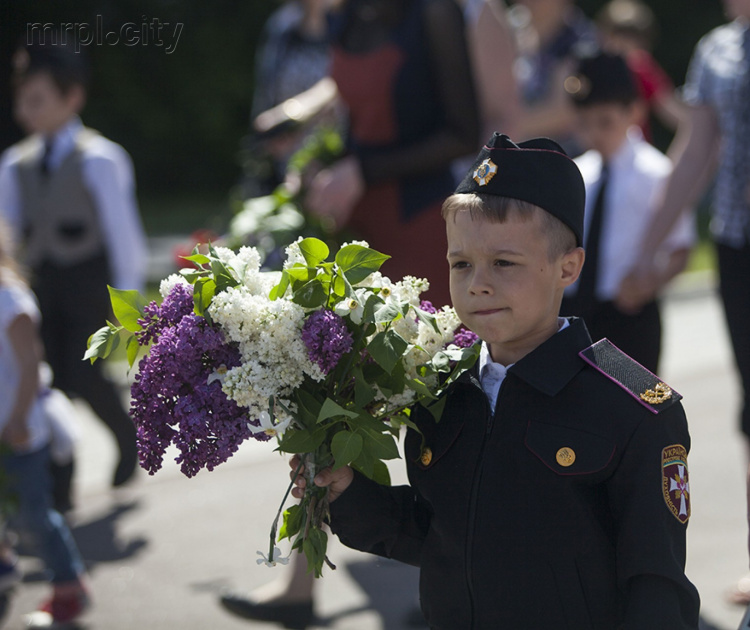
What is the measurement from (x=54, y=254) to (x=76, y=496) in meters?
1.30

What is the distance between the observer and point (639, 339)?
4.20 m

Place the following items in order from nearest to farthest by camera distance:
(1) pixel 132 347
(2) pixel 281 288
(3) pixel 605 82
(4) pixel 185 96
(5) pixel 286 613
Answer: (2) pixel 281 288
(1) pixel 132 347
(5) pixel 286 613
(3) pixel 605 82
(4) pixel 185 96

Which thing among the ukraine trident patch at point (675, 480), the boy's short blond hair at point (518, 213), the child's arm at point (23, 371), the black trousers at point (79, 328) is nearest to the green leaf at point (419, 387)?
the boy's short blond hair at point (518, 213)

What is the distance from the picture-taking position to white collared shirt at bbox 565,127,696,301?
433 centimetres

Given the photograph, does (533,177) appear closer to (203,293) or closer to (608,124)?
(203,293)

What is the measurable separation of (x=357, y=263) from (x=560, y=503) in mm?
622

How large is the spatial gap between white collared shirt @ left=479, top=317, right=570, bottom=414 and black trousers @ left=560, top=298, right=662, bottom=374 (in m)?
1.92

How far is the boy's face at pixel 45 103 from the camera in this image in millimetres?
5816

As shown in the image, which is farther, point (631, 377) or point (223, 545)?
point (223, 545)

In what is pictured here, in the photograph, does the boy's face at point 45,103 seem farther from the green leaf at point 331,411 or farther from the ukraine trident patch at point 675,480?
the ukraine trident patch at point 675,480

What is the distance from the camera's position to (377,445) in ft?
7.13

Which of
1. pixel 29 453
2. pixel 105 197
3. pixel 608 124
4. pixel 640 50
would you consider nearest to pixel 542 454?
pixel 608 124

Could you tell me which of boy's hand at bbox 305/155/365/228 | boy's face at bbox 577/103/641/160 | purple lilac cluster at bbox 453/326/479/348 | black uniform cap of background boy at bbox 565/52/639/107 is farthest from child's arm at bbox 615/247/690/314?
purple lilac cluster at bbox 453/326/479/348

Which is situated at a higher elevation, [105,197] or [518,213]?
[518,213]
